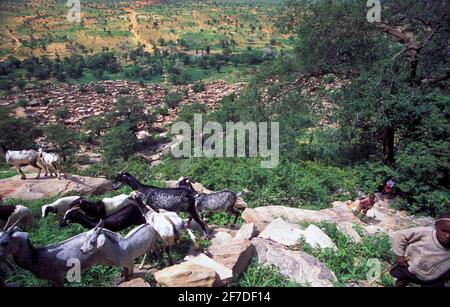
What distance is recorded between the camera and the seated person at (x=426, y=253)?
3.51 meters

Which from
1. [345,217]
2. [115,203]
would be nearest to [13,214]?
[115,203]

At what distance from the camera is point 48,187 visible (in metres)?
7.54

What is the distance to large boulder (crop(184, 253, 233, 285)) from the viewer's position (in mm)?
4109

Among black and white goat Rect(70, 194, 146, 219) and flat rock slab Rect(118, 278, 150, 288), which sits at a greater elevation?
black and white goat Rect(70, 194, 146, 219)

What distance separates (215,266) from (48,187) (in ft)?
16.8

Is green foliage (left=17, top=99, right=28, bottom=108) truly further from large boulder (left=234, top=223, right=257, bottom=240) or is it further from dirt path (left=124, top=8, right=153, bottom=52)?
large boulder (left=234, top=223, right=257, bottom=240)

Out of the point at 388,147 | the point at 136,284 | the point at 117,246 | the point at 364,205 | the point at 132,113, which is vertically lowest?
the point at 132,113

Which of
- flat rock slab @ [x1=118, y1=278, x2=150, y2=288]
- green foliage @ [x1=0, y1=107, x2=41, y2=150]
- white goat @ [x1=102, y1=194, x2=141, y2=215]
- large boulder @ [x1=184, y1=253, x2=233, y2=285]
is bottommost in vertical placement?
green foliage @ [x1=0, y1=107, x2=41, y2=150]

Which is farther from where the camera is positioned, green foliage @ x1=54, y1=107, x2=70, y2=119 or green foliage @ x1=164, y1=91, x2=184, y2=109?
green foliage @ x1=164, y1=91, x2=184, y2=109

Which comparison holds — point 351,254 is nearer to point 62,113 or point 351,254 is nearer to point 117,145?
point 117,145

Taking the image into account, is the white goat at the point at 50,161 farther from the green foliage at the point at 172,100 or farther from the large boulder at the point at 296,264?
the green foliage at the point at 172,100

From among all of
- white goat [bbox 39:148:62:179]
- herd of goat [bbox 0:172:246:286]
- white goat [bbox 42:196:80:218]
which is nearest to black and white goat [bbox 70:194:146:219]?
herd of goat [bbox 0:172:246:286]

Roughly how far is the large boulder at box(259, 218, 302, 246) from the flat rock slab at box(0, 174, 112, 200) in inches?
167

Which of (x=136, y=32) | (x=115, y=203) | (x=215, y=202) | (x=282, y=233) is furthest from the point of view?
(x=136, y=32)
